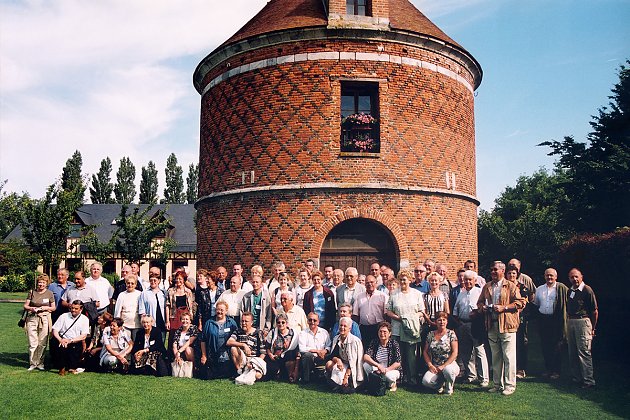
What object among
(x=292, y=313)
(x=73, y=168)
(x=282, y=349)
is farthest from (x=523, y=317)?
(x=73, y=168)

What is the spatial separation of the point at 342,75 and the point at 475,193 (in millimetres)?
5243

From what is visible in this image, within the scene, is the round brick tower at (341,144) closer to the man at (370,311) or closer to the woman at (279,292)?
the woman at (279,292)

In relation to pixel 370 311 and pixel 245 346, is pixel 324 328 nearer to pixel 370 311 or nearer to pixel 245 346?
pixel 370 311

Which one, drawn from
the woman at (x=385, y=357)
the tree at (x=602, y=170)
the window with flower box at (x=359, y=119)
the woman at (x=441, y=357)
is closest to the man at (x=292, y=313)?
the woman at (x=385, y=357)

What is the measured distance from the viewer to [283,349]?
7.98 m

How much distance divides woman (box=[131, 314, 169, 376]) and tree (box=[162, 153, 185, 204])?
54802 millimetres

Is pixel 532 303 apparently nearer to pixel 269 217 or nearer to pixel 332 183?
pixel 332 183

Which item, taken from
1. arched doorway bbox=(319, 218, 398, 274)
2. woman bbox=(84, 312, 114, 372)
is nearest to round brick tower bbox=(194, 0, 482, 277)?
arched doorway bbox=(319, 218, 398, 274)

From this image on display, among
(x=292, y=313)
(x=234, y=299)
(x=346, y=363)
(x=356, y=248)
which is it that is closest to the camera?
(x=346, y=363)

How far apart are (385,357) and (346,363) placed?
22.5 inches

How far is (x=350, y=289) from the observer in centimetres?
859

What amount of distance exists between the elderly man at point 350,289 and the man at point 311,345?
0.82 meters

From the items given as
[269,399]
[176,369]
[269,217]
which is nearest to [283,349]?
[269,399]

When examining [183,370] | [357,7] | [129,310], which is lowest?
[183,370]
